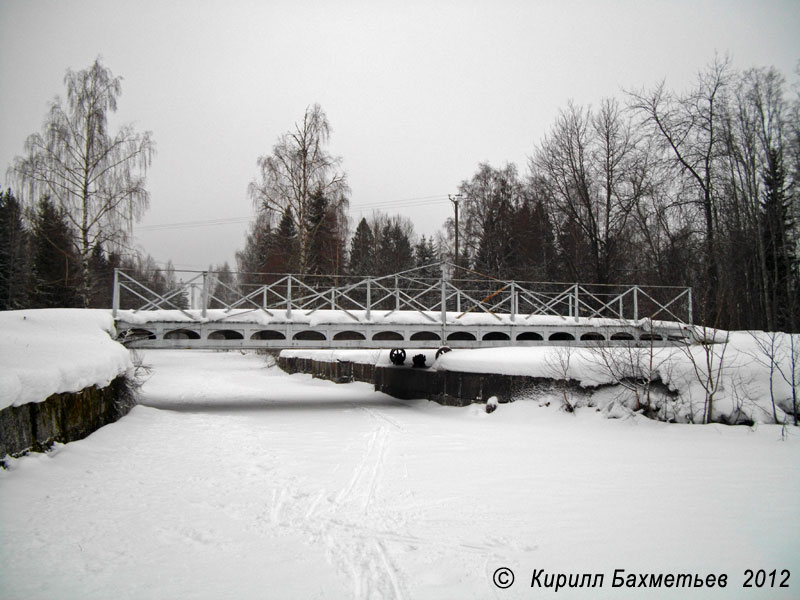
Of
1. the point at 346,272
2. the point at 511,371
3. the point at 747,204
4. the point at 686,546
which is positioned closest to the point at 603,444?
the point at 511,371

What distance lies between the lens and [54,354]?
7.10 m

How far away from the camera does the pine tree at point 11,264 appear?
23500mm

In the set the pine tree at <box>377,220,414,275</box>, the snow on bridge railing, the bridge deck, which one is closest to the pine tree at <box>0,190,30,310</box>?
the snow on bridge railing

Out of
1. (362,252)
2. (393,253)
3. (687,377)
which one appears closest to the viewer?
(687,377)

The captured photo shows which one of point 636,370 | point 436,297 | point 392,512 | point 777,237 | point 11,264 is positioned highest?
point 777,237

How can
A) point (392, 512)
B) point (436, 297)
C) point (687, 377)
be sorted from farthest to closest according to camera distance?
point (436, 297) → point (687, 377) → point (392, 512)

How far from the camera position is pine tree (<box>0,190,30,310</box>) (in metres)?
23.5

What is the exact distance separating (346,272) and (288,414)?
21.3 metres

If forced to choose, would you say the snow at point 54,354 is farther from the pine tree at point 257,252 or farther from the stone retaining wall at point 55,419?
the pine tree at point 257,252

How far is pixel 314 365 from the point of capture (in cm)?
2444

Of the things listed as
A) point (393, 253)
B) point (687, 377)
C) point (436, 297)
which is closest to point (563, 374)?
point (687, 377)

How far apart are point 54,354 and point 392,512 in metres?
5.44

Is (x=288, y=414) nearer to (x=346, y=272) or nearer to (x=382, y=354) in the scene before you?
(x=382, y=354)

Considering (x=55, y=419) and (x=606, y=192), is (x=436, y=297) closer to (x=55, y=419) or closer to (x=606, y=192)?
(x=606, y=192)
